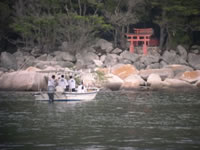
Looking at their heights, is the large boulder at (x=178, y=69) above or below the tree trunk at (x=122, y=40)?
below

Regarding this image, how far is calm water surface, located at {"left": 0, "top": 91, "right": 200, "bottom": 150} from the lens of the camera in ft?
45.5

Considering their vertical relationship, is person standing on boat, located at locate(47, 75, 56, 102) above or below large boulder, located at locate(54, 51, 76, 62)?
below

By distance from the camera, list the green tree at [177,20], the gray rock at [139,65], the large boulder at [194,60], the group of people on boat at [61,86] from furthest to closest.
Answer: the green tree at [177,20]
the large boulder at [194,60]
the gray rock at [139,65]
the group of people on boat at [61,86]

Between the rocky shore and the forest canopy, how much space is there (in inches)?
49.5

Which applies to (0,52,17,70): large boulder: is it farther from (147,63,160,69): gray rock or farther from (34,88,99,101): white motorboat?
(34,88,99,101): white motorboat

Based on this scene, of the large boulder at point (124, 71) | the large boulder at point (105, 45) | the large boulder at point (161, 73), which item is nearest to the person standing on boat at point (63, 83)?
the large boulder at point (124, 71)

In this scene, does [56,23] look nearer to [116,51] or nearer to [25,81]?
[116,51]

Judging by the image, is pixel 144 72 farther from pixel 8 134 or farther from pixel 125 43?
pixel 8 134

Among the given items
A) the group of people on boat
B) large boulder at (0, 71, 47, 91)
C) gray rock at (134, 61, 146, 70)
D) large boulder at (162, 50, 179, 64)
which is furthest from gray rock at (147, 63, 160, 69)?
the group of people on boat

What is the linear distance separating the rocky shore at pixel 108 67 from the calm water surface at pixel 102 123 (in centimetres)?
310

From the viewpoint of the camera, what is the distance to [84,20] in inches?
1542

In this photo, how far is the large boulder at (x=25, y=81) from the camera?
1137 inches

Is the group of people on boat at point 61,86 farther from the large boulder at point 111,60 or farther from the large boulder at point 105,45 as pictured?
the large boulder at point 105,45

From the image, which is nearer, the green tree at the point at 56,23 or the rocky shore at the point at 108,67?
the rocky shore at the point at 108,67
